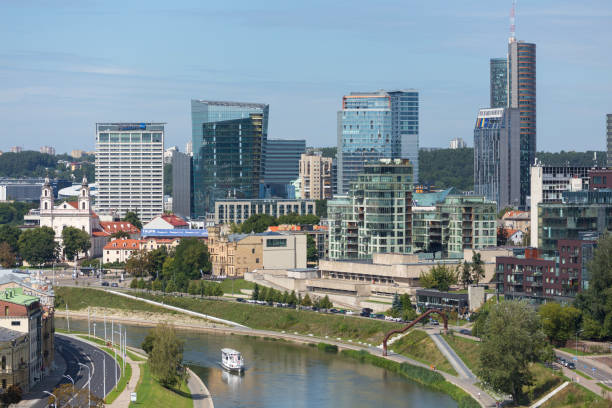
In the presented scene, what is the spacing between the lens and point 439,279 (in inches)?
5620

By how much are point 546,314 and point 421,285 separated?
118ft

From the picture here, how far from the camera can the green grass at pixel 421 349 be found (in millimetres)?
114781

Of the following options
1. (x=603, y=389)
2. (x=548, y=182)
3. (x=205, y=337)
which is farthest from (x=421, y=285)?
(x=603, y=389)

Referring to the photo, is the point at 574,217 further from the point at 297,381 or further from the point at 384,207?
the point at 297,381

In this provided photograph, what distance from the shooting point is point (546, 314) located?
367ft

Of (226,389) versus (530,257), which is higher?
(530,257)

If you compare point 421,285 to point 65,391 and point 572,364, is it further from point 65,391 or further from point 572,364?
point 65,391

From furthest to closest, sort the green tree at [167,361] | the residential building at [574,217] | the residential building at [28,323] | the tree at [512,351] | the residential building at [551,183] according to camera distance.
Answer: the residential building at [551,183]
the residential building at [574,217]
the green tree at [167,361]
the residential building at [28,323]
the tree at [512,351]

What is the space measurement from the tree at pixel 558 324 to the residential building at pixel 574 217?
811 inches

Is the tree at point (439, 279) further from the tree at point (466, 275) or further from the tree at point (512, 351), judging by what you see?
the tree at point (512, 351)

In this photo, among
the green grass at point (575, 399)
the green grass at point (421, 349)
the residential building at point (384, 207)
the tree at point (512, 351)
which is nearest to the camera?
the green grass at point (575, 399)

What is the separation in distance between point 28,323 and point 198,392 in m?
17.6

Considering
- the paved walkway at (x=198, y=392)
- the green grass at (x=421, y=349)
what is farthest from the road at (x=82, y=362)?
the green grass at (x=421, y=349)

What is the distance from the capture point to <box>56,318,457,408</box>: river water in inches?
4045
